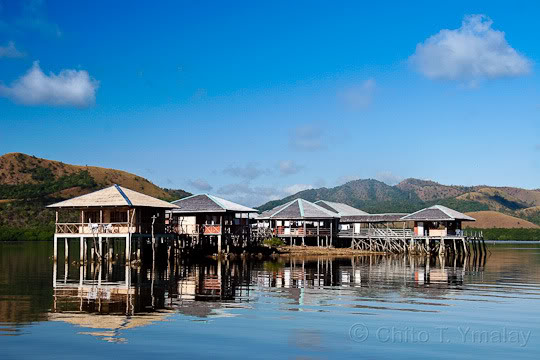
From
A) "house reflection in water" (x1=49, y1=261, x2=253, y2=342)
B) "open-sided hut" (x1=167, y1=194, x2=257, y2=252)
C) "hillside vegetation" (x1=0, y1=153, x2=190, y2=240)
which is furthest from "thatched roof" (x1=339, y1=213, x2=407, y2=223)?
"hillside vegetation" (x1=0, y1=153, x2=190, y2=240)

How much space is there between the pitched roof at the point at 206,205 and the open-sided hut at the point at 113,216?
6.39 meters

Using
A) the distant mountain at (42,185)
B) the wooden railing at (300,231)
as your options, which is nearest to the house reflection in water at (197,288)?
the wooden railing at (300,231)

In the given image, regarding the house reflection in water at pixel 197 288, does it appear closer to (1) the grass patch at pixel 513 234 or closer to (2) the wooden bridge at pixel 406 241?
(2) the wooden bridge at pixel 406 241

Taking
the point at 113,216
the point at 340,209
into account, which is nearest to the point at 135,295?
the point at 113,216

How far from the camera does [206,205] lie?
53844mm

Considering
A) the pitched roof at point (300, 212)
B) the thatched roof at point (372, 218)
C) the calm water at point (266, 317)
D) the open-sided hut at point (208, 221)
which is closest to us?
the calm water at point (266, 317)

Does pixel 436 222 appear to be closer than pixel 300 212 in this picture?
Yes

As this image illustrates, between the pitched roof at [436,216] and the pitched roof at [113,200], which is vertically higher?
the pitched roof at [113,200]

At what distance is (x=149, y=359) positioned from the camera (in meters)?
14.4

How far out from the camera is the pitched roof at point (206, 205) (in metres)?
53.1

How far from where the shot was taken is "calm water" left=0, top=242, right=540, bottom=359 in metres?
15.5

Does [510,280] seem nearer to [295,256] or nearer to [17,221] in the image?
[295,256]

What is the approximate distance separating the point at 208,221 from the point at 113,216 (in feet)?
35.4

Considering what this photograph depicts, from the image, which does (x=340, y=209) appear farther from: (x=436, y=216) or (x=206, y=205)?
(x=206, y=205)
